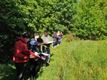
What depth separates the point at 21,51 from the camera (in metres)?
11.1

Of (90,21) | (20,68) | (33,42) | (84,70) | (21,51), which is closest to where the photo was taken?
(21,51)

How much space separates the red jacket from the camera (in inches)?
436

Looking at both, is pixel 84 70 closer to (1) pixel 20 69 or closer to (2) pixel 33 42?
(1) pixel 20 69

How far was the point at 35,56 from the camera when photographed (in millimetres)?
11508

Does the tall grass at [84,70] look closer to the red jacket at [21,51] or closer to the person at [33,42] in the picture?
the person at [33,42]

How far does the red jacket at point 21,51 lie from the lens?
11.1 meters

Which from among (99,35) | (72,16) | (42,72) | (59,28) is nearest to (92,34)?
(99,35)

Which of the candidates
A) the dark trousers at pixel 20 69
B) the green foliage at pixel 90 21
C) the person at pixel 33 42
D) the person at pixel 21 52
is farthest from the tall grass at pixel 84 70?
the green foliage at pixel 90 21

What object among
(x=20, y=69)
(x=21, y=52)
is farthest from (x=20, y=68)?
(x=21, y=52)

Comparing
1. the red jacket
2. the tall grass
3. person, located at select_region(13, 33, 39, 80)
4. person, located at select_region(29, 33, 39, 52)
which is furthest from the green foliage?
the red jacket

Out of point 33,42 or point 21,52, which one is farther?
point 33,42

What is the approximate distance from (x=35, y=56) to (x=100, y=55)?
230 cm

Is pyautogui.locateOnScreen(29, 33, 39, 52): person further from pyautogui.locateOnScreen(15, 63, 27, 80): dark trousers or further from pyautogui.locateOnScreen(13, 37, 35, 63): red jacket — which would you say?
pyautogui.locateOnScreen(13, 37, 35, 63): red jacket

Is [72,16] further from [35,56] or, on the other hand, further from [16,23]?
[35,56]
